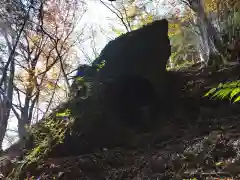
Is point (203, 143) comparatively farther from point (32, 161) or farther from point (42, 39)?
point (42, 39)

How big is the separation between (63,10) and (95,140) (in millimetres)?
9402

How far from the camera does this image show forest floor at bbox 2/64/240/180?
3.35 meters

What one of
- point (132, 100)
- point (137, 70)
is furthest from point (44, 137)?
point (137, 70)

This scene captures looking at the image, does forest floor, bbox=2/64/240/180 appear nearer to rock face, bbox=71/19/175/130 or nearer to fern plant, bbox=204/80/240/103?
rock face, bbox=71/19/175/130

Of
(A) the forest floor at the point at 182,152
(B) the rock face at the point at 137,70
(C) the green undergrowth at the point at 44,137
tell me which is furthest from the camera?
(B) the rock face at the point at 137,70

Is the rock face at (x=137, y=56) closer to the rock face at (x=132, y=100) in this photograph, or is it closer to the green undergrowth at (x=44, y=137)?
the rock face at (x=132, y=100)

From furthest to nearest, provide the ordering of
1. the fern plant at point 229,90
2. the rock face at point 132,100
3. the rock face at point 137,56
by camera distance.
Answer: the rock face at point 137,56, the rock face at point 132,100, the fern plant at point 229,90

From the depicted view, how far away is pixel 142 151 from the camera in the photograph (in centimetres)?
520

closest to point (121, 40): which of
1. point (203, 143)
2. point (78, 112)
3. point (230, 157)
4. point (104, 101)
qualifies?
point (104, 101)

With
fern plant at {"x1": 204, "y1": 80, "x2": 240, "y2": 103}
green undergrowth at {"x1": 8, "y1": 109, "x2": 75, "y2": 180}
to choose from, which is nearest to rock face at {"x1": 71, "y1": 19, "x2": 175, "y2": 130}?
green undergrowth at {"x1": 8, "y1": 109, "x2": 75, "y2": 180}

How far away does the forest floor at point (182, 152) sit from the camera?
3354 millimetres

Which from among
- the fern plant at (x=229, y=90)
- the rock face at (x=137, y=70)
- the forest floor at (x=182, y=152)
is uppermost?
the rock face at (x=137, y=70)

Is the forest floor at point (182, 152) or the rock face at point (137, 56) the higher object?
the rock face at point (137, 56)

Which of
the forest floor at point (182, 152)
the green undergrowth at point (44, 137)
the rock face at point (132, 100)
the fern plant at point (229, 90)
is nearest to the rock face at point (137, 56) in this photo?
the rock face at point (132, 100)
